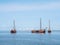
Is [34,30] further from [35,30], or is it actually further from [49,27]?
[49,27]

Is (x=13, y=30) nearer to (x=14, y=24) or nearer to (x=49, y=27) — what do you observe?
(x=14, y=24)

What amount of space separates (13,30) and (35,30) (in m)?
22.7

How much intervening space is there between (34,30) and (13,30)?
71.5 ft

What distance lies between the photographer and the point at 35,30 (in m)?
184

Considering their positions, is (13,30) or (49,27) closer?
(49,27)

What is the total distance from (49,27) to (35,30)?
96.0ft

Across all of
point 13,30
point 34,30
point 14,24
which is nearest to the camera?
point 14,24

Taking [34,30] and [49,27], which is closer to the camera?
[49,27]

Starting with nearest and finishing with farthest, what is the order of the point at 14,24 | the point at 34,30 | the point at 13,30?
the point at 14,24 < the point at 13,30 < the point at 34,30

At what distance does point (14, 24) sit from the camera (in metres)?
→ 155

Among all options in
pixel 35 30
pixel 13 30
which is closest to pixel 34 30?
pixel 35 30

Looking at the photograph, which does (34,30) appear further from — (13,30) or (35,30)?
(13,30)

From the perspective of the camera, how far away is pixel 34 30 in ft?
602

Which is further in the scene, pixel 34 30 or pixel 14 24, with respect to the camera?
pixel 34 30
